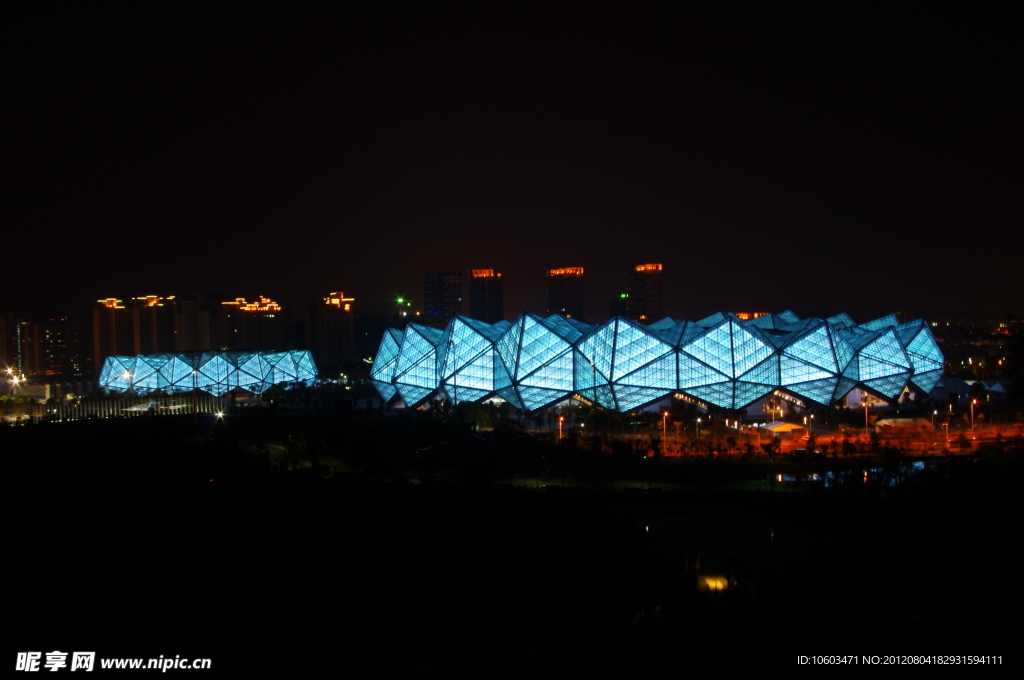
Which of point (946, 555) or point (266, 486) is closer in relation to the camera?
point (946, 555)

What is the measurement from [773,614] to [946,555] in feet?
13.1

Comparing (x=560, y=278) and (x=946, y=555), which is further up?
(x=560, y=278)

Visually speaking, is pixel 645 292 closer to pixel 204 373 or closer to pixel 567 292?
pixel 567 292

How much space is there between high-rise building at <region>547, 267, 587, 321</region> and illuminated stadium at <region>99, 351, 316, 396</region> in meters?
46.6

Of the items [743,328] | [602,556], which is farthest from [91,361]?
[602,556]

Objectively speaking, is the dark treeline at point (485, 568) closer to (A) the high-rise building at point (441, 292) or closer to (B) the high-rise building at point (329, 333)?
(B) the high-rise building at point (329, 333)

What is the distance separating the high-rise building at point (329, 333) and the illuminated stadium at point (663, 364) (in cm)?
4063

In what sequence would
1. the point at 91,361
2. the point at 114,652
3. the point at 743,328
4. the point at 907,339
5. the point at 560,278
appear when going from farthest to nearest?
the point at 560,278 < the point at 91,361 < the point at 907,339 < the point at 743,328 < the point at 114,652

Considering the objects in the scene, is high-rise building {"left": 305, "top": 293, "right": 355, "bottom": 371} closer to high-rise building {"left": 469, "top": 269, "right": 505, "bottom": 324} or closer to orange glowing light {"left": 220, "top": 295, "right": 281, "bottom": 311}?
orange glowing light {"left": 220, "top": 295, "right": 281, "bottom": 311}

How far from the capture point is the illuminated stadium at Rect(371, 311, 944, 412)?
30828 millimetres

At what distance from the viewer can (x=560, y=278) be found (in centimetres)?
9444

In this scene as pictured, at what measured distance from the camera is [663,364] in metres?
31.2

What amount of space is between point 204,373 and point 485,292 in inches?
1821

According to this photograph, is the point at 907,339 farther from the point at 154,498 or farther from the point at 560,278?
the point at 560,278
